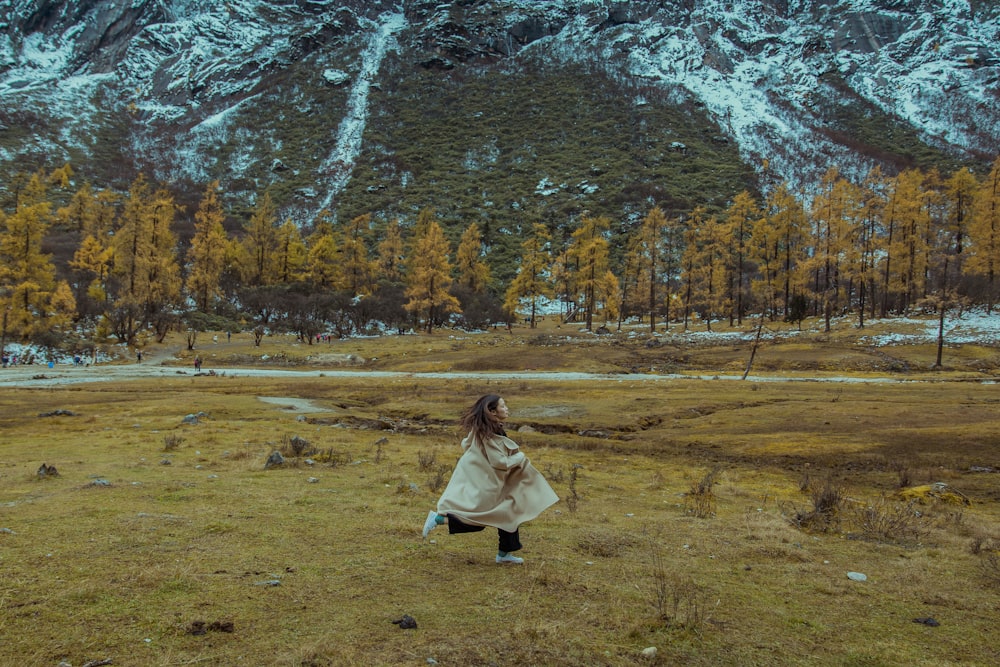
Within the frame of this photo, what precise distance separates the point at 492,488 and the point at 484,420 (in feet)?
2.73

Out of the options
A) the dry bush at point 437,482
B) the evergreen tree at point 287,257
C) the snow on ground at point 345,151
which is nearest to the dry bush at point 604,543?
the dry bush at point 437,482

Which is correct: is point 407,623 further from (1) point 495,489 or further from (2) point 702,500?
(2) point 702,500

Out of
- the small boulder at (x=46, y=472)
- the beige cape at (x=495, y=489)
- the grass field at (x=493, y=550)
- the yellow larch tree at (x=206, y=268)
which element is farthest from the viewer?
the yellow larch tree at (x=206, y=268)

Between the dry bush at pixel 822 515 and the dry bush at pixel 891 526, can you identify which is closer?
the dry bush at pixel 891 526

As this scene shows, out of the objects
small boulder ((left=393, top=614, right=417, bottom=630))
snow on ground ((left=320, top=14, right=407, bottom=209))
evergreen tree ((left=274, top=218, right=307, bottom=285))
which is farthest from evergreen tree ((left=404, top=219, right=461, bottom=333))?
snow on ground ((left=320, top=14, right=407, bottom=209))

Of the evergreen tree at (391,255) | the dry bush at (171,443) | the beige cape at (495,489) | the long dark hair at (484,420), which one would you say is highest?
the evergreen tree at (391,255)

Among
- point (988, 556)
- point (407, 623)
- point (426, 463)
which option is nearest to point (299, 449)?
point (426, 463)

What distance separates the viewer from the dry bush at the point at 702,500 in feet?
36.5

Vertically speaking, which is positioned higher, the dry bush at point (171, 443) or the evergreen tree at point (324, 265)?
the evergreen tree at point (324, 265)

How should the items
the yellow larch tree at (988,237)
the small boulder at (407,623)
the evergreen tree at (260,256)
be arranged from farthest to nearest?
the evergreen tree at (260,256)
the yellow larch tree at (988,237)
the small boulder at (407,623)

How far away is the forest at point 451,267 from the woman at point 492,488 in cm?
4908

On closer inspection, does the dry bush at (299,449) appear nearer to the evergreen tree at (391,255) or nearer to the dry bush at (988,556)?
the dry bush at (988,556)

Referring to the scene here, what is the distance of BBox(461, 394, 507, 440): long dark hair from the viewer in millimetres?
7289

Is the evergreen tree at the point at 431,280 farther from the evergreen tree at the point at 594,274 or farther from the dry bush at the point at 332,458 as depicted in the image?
the dry bush at the point at 332,458
